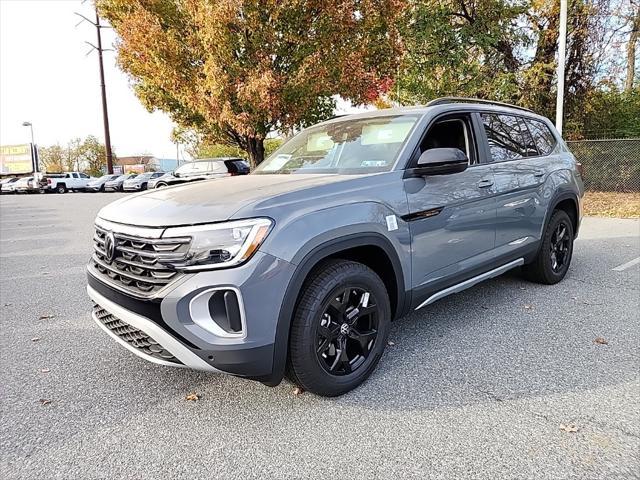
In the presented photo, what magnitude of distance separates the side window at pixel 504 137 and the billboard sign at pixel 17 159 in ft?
199

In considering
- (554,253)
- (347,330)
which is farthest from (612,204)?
(347,330)

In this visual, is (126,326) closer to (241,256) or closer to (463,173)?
(241,256)

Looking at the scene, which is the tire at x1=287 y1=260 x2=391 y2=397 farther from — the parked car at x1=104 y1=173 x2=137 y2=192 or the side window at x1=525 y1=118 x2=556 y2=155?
the parked car at x1=104 y1=173 x2=137 y2=192

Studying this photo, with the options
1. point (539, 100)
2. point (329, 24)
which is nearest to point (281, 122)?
point (329, 24)

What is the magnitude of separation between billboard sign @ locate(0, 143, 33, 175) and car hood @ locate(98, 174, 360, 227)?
2375 inches

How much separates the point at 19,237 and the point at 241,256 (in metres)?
9.62

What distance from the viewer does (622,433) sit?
228 centimetres

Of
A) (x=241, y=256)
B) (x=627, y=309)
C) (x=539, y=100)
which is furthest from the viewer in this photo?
(x=539, y=100)

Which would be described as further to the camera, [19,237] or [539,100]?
[539,100]

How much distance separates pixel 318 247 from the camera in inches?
96.3

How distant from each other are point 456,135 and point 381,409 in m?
2.32

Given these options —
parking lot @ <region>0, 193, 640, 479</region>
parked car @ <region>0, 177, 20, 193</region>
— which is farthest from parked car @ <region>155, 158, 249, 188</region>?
parked car @ <region>0, 177, 20, 193</region>

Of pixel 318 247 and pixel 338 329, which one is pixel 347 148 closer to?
pixel 318 247

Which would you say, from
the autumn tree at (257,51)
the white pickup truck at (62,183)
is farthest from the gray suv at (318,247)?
the white pickup truck at (62,183)
